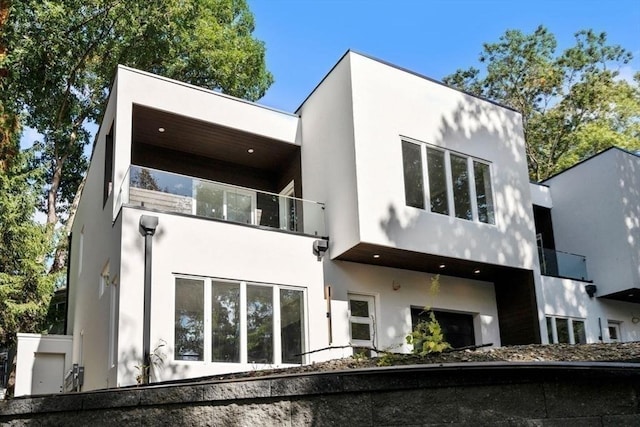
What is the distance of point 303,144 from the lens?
13758 mm

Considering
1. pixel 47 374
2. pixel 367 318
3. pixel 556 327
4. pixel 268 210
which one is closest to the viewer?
pixel 268 210

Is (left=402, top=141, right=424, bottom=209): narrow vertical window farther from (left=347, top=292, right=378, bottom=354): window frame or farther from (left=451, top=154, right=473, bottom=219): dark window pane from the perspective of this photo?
(left=347, top=292, right=378, bottom=354): window frame

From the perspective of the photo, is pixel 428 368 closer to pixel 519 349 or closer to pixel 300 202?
pixel 519 349

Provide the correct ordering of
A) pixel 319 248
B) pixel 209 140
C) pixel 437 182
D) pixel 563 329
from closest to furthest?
pixel 319 248
pixel 437 182
pixel 209 140
pixel 563 329

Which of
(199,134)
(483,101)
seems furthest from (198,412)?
(483,101)

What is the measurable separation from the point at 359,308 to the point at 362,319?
22 cm

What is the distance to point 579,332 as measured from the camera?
15422mm

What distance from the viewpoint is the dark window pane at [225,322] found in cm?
1035

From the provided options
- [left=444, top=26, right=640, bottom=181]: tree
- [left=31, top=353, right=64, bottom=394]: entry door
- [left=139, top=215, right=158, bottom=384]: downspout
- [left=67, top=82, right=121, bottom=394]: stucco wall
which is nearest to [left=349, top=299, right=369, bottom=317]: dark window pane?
[left=139, top=215, right=158, bottom=384]: downspout

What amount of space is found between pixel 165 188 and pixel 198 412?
735cm

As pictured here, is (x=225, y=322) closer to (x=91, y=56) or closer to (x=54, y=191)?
(x=54, y=191)

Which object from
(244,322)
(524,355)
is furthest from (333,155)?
(524,355)

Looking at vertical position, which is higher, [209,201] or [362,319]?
[209,201]

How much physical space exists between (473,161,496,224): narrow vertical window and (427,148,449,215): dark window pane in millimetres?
912
